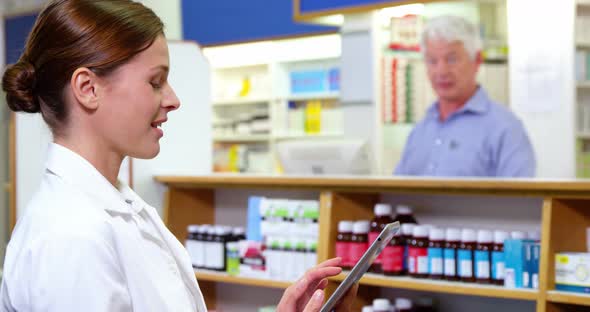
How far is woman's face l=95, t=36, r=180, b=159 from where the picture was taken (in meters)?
1.49

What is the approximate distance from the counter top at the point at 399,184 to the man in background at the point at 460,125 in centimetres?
135

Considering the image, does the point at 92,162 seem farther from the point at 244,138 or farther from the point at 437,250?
the point at 244,138

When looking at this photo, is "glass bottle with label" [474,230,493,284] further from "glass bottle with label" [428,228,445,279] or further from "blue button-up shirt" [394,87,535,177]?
"blue button-up shirt" [394,87,535,177]

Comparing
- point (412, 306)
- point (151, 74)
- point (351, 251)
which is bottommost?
point (412, 306)

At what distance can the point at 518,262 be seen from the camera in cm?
305

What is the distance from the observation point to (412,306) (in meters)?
3.48

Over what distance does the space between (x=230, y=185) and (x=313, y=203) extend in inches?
21.1

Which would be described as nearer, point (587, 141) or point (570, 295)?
point (570, 295)

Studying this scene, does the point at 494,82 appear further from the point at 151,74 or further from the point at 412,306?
the point at 151,74

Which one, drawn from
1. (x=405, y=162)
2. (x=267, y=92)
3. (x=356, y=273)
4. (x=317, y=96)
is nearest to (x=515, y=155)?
(x=405, y=162)

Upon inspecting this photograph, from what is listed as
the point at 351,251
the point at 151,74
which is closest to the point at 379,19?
the point at 351,251

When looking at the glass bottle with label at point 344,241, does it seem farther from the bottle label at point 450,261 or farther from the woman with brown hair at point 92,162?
the woman with brown hair at point 92,162

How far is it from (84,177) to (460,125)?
12.0ft

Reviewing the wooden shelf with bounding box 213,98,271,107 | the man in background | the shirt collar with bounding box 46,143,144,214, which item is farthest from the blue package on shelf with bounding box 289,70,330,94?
the shirt collar with bounding box 46,143,144,214
